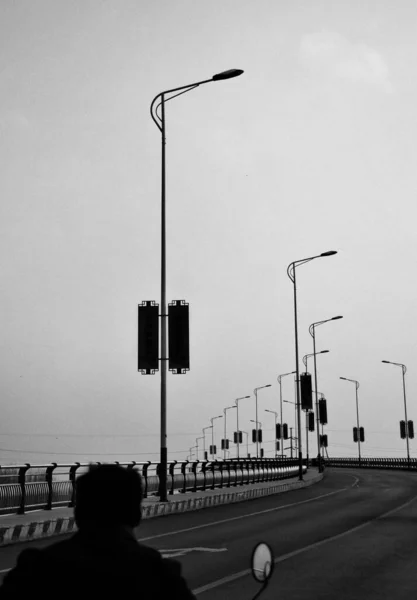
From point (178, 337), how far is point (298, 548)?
14539mm

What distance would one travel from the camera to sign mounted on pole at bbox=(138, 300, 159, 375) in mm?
28938

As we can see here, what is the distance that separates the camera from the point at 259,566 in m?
4.08

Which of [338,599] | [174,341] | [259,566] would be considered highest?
[174,341]

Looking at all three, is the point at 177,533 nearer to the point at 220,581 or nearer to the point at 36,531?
the point at 36,531

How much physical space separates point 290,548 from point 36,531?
5561 mm

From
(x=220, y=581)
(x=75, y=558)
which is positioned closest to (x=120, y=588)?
(x=75, y=558)

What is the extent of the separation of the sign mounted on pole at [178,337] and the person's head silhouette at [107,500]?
85.6 ft

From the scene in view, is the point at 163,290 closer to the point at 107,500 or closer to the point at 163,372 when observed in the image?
the point at 163,372

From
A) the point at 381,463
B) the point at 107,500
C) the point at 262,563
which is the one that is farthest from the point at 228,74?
the point at 381,463

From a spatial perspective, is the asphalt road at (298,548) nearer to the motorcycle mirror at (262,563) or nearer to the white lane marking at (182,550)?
the white lane marking at (182,550)

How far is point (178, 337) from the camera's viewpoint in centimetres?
2995

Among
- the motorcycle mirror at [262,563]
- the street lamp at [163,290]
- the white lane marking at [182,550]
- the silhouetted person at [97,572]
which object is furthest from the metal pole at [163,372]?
the silhouetted person at [97,572]

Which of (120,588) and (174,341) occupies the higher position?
(174,341)

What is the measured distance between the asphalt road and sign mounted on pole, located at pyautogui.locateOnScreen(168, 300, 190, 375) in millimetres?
5032
